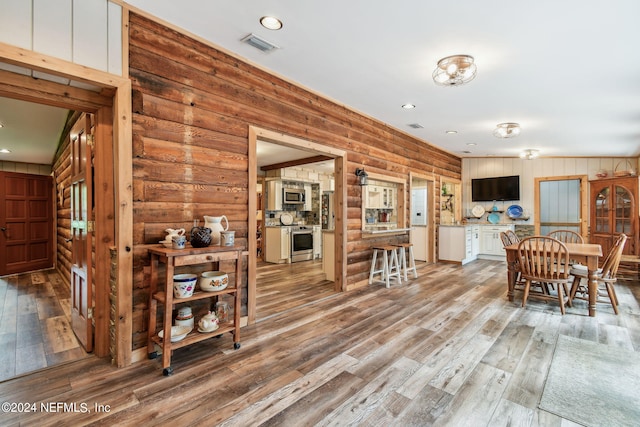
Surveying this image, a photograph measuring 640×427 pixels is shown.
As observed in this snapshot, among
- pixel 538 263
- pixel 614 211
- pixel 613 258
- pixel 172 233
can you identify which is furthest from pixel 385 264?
pixel 614 211

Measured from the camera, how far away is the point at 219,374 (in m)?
2.22

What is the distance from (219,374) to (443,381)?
1639 mm

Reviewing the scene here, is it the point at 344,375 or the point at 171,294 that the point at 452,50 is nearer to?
the point at 344,375

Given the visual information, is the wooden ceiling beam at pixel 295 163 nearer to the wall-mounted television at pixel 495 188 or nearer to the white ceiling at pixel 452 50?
the white ceiling at pixel 452 50

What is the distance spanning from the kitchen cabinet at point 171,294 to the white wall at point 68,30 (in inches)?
57.6

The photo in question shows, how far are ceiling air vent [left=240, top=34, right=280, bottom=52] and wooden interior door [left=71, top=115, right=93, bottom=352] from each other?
157 cm

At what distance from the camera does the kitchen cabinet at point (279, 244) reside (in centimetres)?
717

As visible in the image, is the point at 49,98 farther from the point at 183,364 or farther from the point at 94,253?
the point at 183,364

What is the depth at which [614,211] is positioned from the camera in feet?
20.9

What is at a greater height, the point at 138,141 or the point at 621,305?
the point at 138,141

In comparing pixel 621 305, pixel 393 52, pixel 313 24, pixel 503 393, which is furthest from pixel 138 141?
pixel 621 305

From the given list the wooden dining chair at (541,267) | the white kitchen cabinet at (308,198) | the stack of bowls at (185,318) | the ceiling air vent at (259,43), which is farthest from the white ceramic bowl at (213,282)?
the white kitchen cabinet at (308,198)

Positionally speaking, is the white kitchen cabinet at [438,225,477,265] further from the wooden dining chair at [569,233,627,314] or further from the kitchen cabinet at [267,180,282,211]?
the kitchen cabinet at [267,180,282,211]

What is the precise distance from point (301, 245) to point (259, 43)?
531 centimetres
